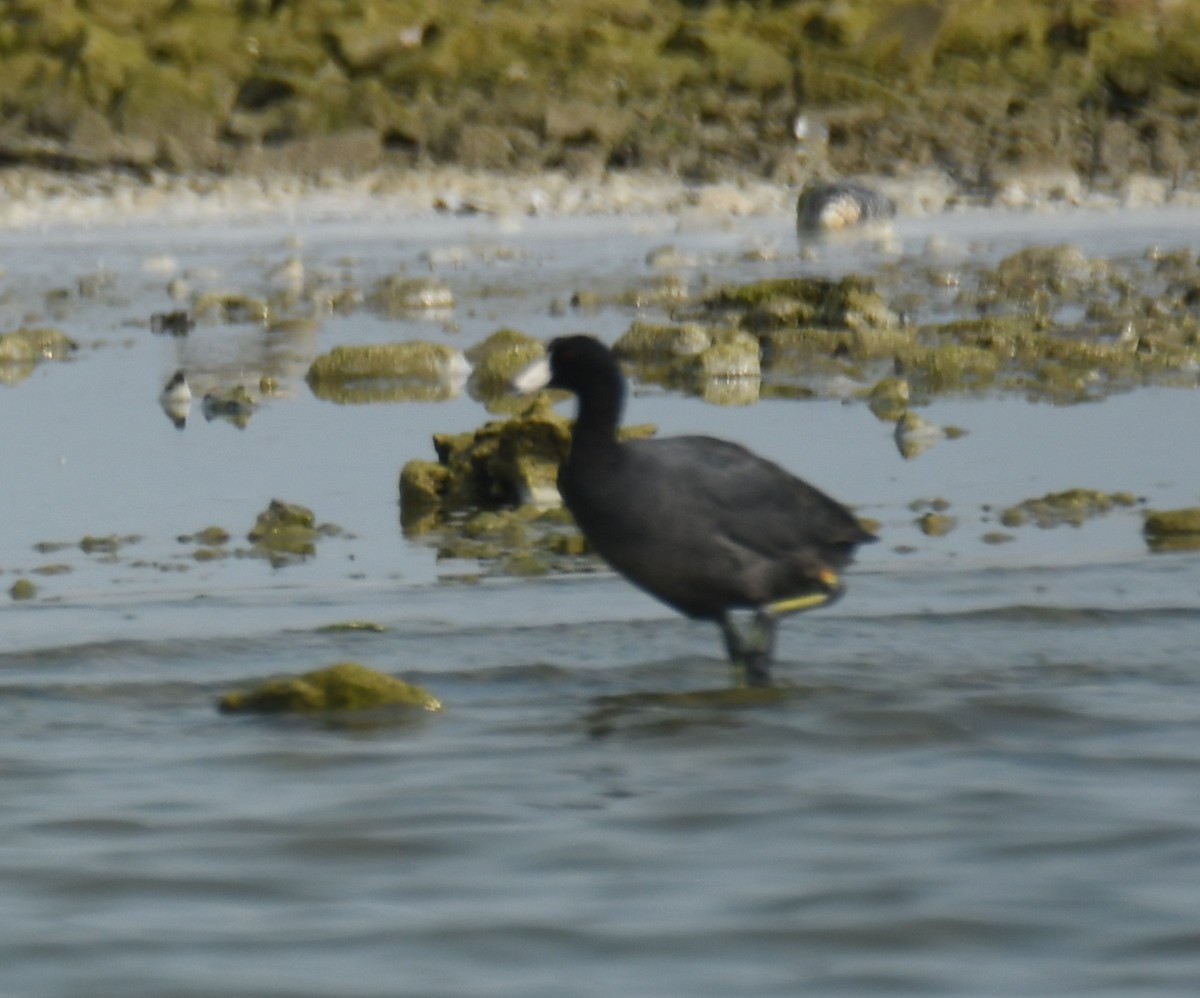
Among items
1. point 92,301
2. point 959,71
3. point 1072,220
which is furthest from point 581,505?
point 959,71

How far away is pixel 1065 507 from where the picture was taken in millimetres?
10102

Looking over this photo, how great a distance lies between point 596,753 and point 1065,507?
383 cm

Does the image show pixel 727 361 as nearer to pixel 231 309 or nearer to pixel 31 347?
pixel 31 347

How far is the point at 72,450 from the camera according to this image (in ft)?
40.1

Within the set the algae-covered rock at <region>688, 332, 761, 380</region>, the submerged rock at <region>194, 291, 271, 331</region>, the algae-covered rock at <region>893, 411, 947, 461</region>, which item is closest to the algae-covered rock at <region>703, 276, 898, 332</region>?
the algae-covered rock at <region>688, 332, 761, 380</region>

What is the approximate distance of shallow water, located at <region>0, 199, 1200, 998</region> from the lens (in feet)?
16.5

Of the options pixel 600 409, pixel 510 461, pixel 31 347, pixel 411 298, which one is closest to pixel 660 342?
pixel 31 347

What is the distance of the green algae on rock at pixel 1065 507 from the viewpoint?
9.95 meters

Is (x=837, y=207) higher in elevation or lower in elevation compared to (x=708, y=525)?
higher

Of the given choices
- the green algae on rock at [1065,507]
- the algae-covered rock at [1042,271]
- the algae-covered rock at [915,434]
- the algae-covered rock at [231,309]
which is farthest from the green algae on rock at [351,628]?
the algae-covered rock at [1042,271]

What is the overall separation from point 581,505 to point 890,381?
18.8 ft

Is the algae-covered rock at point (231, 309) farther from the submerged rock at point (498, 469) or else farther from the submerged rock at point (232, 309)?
the submerged rock at point (498, 469)

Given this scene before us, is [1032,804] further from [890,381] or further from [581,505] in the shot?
[890,381]

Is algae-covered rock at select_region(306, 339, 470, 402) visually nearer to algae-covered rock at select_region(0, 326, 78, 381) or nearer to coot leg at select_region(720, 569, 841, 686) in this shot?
algae-covered rock at select_region(0, 326, 78, 381)
